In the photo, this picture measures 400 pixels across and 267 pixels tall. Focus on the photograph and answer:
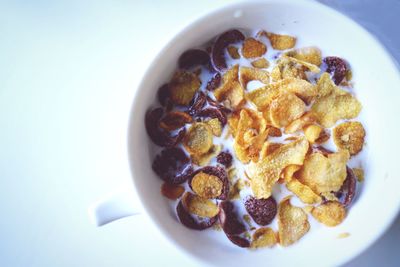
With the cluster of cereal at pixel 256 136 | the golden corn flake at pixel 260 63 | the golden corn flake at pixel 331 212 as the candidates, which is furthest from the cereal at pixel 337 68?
the golden corn flake at pixel 331 212

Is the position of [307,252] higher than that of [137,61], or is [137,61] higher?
[137,61]

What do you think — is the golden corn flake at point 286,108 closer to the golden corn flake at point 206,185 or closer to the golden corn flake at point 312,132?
the golden corn flake at point 312,132

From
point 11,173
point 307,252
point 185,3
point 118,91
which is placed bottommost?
point 307,252

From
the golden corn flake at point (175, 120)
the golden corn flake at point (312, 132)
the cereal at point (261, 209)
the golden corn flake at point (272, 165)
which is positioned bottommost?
the cereal at point (261, 209)

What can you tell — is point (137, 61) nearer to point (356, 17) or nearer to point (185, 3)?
point (185, 3)

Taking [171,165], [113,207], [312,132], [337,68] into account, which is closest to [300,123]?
[312,132]

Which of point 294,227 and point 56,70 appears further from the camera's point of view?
point 56,70

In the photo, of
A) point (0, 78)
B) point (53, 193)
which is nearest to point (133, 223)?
point (53, 193)
